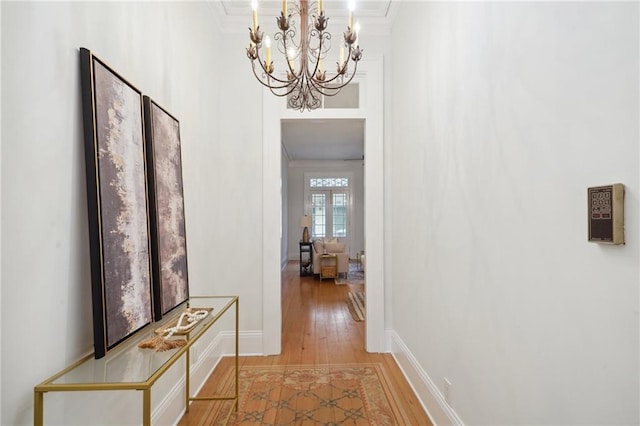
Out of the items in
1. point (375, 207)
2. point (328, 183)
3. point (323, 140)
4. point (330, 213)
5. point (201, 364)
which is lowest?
point (201, 364)

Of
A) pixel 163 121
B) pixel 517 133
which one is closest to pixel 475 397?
pixel 517 133

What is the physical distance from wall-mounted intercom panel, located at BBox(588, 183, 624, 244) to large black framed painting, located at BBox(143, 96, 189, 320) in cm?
183

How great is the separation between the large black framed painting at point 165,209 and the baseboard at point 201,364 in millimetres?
630

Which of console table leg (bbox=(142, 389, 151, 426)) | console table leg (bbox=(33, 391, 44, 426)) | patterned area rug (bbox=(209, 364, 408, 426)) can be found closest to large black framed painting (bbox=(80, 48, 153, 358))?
console table leg (bbox=(33, 391, 44, 426))

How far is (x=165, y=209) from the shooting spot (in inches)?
71.6

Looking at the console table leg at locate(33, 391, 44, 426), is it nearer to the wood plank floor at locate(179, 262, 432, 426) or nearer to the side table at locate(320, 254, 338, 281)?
the wood plank floor at locate(179, 262, 432, 426)

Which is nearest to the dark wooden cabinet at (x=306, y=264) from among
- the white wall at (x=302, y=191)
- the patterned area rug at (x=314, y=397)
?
the white wall at (x=302, y=191)

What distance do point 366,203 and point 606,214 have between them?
2.35 meters

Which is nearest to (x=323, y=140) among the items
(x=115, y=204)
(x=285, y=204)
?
(x=285, y=204)

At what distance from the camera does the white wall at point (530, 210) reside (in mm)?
841

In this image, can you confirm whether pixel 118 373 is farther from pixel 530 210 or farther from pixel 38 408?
pixel 530 210

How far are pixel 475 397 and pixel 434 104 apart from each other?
1.74 m

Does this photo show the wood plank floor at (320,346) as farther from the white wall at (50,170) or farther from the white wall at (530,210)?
the white wall at (50,170)

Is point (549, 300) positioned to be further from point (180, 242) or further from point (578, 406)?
point (180, 242)
